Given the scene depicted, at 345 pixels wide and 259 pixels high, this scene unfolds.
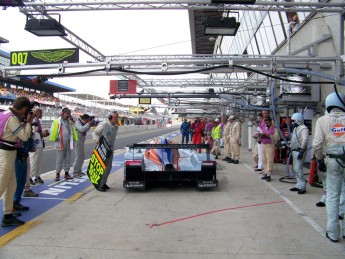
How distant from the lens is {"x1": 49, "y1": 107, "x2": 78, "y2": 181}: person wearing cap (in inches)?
336

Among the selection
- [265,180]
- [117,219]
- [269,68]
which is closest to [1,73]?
[117,219]

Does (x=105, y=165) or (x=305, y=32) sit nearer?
(x=105, y=165)

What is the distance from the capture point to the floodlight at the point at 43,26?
8.25 meters

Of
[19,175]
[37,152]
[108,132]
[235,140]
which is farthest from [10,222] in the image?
[235,140]

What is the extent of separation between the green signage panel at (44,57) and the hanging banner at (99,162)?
3008mm

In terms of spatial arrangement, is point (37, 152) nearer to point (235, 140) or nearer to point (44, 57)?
point (44, 57)

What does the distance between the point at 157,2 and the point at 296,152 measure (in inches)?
179

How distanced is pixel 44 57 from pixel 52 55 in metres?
0.22

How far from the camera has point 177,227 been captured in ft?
16.4

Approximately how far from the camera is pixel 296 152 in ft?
25.0

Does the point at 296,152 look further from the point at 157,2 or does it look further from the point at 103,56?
the point at 103,56

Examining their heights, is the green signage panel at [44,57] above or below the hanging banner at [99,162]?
above

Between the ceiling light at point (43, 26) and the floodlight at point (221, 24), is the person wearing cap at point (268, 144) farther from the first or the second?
the ceiling light at point (43, 26)

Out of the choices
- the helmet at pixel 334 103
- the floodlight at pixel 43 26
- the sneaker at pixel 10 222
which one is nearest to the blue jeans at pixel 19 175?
the sneaker at pixel 10 222
